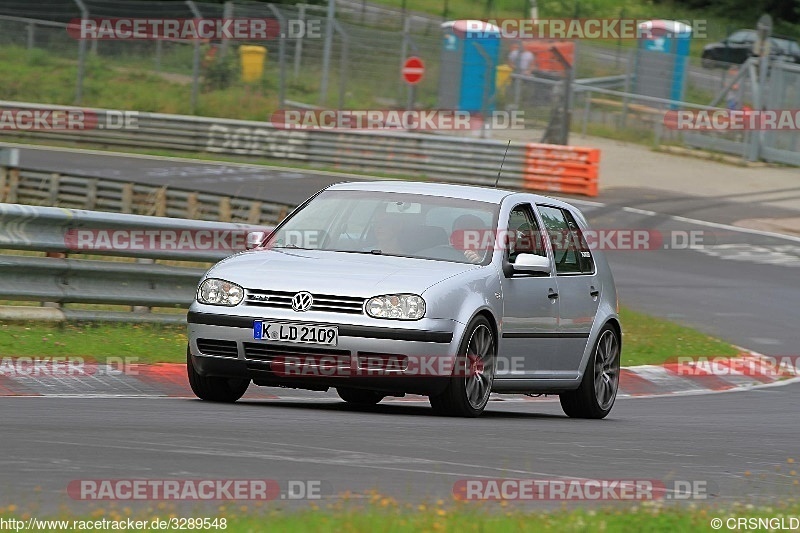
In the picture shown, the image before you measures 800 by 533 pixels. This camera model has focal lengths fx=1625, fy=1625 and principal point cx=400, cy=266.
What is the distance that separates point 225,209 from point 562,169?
33.3 feet

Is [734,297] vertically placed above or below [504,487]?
below

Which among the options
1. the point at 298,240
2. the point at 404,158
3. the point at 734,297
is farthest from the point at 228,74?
the point at 298,240

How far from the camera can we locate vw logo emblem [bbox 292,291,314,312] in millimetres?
9586

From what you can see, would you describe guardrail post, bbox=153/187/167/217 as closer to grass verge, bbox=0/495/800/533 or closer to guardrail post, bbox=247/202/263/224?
guardrail post, bbox=247/202/263/224

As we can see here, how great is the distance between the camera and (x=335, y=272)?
32.1ft

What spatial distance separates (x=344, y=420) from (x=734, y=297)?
13385 mm

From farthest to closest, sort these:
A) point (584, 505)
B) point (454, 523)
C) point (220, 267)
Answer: point (220, 267) < point (584, 505) < point (454, 523)

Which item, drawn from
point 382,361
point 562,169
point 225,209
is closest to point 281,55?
point 562,169

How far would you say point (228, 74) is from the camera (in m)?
38.6

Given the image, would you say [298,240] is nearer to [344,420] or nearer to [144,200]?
Answer: [344,420]

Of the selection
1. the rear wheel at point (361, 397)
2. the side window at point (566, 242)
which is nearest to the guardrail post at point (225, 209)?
the side window at point (566, 242)

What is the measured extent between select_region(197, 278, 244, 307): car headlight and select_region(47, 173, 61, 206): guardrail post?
17.0 metres

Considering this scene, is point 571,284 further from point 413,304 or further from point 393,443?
point 393,443

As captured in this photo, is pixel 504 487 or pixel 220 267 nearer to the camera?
pixel 504 487
